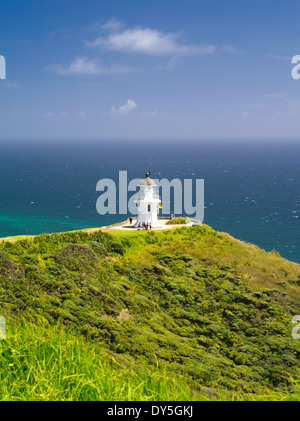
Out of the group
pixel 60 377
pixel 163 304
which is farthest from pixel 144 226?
pixel 60 377

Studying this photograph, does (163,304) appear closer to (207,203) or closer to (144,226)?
(144,226)

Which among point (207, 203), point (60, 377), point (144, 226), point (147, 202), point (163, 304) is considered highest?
point (147, 202)

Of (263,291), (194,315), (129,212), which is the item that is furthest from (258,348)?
(129,212)

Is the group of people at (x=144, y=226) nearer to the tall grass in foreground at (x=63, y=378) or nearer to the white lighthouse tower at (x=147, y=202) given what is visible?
the white lighthouse tower at (x=147, y=202)

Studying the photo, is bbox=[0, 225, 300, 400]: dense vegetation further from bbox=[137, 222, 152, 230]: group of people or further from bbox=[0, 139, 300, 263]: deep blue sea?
bbox=[0, 139, 300, 263]: deep blue sea

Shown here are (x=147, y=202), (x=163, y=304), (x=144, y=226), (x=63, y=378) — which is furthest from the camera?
(x=147, y=202)

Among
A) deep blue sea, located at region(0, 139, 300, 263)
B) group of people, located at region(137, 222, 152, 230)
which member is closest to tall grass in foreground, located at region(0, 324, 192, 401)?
group of people, located at region(137, 222, 152, 230)

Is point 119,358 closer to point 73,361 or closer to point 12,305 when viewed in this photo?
point 12,305
